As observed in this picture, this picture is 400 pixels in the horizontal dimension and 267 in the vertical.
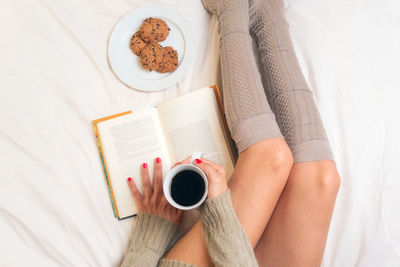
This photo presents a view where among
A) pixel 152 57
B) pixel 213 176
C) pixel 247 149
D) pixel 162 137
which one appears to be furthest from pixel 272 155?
pixel 152 57

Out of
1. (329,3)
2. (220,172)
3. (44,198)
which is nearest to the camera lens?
(220,172)

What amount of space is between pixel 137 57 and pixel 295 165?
21.9 inches

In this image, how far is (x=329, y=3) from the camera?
0.85 meters

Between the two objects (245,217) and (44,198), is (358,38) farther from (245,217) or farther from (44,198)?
(44,198)

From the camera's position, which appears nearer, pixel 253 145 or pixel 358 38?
pixel 253 145

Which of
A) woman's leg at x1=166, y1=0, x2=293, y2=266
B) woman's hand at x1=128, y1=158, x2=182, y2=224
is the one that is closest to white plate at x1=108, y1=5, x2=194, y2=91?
woman's leg at x1=166, y1=0, x2=293, y2=266

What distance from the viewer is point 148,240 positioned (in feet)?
2.30

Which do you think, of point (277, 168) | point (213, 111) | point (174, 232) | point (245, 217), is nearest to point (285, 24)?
point (213, 111)

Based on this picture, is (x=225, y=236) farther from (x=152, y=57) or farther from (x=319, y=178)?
(x=152, y=57)

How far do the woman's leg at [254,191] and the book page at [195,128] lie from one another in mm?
91

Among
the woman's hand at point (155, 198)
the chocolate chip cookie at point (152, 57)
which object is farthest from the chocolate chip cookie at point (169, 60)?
the woman's hand at point (155, 198)

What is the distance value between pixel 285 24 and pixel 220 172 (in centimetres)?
52

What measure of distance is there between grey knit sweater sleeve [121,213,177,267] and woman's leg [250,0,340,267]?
0.25 meters

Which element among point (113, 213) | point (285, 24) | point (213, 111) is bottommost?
point (113, 213)
